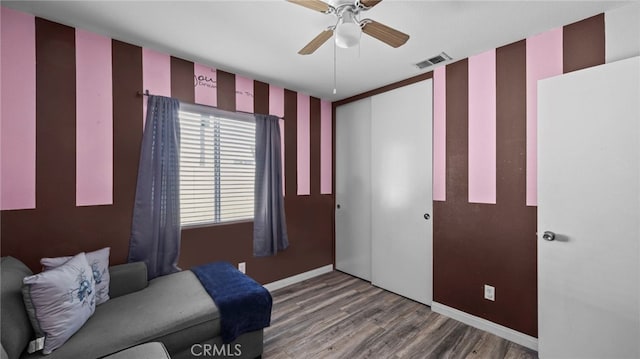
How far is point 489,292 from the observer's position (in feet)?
7.54

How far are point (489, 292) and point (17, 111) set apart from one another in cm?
402

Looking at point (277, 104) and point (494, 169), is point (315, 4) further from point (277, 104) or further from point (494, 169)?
point (494, 169)

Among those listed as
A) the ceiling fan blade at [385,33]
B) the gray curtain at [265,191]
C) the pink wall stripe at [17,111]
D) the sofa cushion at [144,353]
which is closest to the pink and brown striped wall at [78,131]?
the pink wall stripe at [17,111]

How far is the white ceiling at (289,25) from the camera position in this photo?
1711mm

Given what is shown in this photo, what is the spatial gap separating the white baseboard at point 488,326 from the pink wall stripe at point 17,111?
3.65m

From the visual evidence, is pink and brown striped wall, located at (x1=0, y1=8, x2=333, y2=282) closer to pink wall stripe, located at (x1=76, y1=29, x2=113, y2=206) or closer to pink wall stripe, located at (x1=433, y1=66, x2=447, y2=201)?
pink wall stripe, located at (x1=76, y1=29, x2=113, y2=206)

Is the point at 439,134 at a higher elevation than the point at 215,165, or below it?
higher

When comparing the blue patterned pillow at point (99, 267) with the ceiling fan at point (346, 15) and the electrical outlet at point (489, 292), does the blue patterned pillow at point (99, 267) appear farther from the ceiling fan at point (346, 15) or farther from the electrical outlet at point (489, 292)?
the electrical outlet at point (489, 292)

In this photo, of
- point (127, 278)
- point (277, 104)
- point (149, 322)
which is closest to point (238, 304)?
point (149, 322)

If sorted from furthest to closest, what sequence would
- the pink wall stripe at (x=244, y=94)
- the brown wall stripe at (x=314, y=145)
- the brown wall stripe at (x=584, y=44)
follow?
the brown wall stripe at (x=314, y=145) < the pink wall stripe at (x=244, y=94) < the brown wall stripe at (x=584, y=44)

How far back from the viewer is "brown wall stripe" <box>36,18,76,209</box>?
72.6 inches

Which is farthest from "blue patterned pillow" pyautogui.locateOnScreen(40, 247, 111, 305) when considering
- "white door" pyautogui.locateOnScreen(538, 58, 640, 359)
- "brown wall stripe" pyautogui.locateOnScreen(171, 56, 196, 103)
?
"white door" pyautogui.locateOnScreen(538, 58, 640, 359)

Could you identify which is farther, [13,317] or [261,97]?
[261,97]

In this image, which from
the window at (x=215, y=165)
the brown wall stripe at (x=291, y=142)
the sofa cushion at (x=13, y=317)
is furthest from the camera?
the brown wall stripe at (x=291, y=142)
